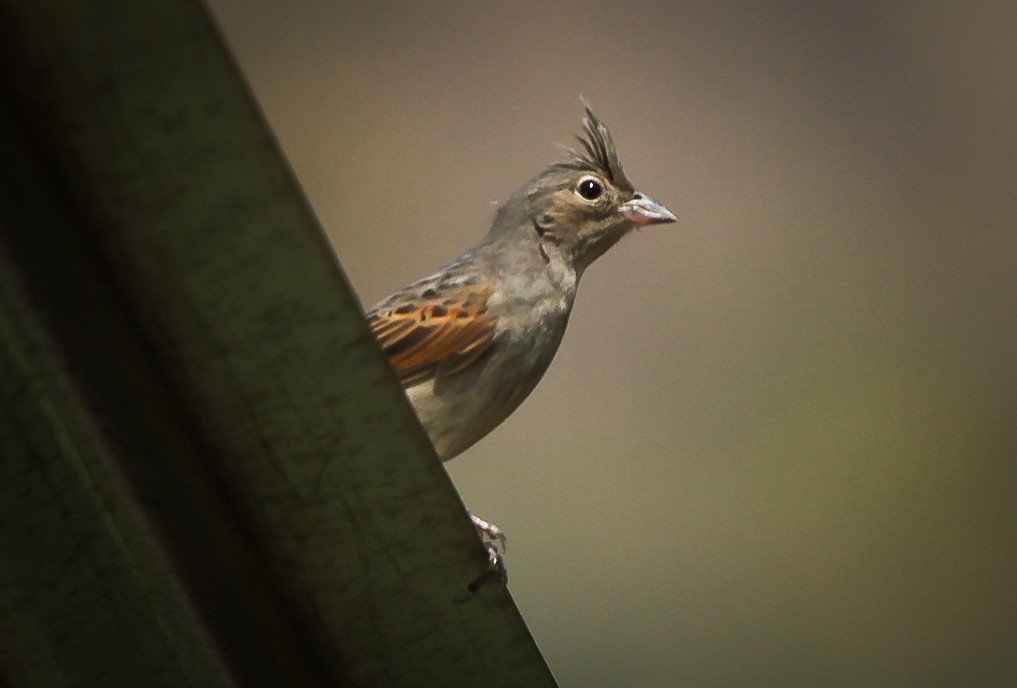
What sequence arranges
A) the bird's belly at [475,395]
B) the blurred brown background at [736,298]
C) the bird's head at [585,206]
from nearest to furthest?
the bird's belly at [475,395] → the bird's head at [585,206] → the blurred brown background at [736,298]

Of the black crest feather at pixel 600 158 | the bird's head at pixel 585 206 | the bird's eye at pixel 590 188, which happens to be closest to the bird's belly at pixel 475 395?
the bird's head at pixel 585 206

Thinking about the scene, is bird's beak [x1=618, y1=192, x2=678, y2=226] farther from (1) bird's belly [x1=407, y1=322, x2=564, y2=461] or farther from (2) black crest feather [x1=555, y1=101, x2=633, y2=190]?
(1) bird's belly [x1=407, y1=322, x2=564, y2=461]

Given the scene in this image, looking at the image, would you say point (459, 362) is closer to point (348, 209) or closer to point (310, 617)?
point (310, 617)

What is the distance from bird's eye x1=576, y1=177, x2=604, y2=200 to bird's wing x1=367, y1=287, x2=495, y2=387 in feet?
2.08

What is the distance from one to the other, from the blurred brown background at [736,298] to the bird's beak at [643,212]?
1.30 m

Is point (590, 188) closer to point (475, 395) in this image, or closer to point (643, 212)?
point (643, 212)

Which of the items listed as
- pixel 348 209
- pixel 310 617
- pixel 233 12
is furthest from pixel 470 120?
pixel 310 617

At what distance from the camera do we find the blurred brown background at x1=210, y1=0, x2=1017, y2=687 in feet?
18.1

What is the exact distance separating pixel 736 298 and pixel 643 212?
2469 millimetres

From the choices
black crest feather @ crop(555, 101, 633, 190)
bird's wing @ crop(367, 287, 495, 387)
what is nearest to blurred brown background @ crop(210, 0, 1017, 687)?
black crest feather @ crop(555, 101, 633, 190)

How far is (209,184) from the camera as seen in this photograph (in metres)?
1.21

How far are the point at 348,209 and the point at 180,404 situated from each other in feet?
14.4

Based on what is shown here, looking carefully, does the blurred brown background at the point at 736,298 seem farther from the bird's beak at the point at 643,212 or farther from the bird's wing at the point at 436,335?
the bird's wing at the point at 436,335

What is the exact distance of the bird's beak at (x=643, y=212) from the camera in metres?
3.87
